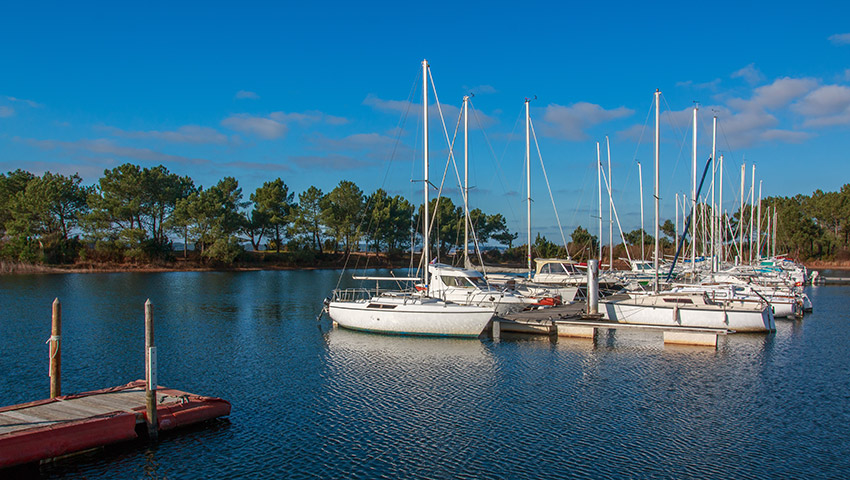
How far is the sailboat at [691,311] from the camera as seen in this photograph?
29.2 m

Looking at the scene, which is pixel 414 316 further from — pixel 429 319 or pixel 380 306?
pixel 380 306

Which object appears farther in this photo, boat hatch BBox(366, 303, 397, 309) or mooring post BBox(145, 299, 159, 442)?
boat hatch BBox(366, 303, 397, 309)

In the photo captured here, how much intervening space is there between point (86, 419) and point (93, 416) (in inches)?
10.2

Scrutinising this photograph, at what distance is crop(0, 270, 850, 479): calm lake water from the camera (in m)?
13.2

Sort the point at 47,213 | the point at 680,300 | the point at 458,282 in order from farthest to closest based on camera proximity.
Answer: the point at 47,213 → the point at 458,282 → the point at 680,300

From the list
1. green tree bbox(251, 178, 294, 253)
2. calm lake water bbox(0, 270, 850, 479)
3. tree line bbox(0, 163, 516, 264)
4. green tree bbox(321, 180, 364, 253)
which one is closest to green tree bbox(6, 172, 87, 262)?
tree line bbox(0, 163, 516, 264)

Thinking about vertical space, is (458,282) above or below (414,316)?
above

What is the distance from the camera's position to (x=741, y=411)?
17156mm

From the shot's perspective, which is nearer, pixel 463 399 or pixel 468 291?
pixel 463 399

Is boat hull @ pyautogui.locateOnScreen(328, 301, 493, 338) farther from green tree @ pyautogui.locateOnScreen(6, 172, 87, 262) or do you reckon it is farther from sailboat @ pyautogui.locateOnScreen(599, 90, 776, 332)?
green tree @ pyautogui.locateOnScreen(6, 172, 87, 262)

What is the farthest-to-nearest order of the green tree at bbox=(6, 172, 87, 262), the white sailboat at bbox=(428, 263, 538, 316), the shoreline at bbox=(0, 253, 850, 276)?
the green tree at bbox=(6, 172, 87, 262) → the shoreline at bbox=(0, 253, 850, 276) → the white sailboat at bbox=(428, 263, 538, 316)

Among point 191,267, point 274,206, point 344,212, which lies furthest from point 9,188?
point 344,212

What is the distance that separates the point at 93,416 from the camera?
13.7 metres

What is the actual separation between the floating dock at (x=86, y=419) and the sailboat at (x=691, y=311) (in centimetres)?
2184
